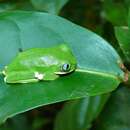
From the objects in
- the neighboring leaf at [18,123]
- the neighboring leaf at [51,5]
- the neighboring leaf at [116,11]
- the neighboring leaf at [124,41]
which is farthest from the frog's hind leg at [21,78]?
the neighboring leaf at [18,123]

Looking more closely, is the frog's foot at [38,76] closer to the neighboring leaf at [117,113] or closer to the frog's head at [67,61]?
the frog's head at [67,61]

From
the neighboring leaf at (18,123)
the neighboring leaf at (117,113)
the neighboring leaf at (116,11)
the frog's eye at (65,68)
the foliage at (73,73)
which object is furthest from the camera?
the neighboring leaf at (18,123)

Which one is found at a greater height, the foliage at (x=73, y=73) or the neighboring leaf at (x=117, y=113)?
the foliage at (x=73, y=73)

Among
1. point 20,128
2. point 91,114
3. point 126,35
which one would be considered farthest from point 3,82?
point 20,128

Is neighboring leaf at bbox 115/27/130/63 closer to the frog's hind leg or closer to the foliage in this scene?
the foliage

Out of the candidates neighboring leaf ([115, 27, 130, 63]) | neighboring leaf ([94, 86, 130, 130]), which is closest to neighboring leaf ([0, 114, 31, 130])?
neighboring leaf ([94, 86, 130, 130])

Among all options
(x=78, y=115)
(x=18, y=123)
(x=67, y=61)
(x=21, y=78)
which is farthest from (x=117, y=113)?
(x=18, y=123)
